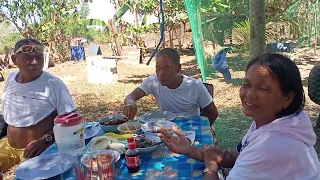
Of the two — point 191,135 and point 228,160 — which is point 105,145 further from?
point 228,160

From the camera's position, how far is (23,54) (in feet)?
8.59

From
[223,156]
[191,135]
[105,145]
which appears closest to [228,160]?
[223,156]

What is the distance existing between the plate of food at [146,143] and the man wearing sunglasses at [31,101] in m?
0.93

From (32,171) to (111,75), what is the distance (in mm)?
7176

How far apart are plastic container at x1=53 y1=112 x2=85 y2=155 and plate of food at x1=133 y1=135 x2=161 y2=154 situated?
0.36m

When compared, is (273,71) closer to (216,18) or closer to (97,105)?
(97,105)

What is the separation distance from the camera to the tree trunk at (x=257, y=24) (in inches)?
119

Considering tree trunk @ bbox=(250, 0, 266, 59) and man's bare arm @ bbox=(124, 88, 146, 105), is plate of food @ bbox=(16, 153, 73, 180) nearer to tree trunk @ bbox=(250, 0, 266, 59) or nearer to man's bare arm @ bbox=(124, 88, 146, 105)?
man's bare arm @ bbox=(124, 88, 146, 105)

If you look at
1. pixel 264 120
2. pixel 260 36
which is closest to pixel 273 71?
pixel 264 120

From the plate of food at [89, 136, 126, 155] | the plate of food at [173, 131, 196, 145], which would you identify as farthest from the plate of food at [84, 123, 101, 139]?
the plate of food at [173, 131, 196, 145]

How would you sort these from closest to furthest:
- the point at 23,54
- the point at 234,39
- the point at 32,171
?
the point at 32,171 → the point at 23,54 → the point at 234,39

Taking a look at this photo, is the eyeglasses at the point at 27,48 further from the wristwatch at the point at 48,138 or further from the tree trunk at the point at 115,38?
the tree trunk at the point at 115,38

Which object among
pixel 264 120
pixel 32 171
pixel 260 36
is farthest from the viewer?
pixel 260 36

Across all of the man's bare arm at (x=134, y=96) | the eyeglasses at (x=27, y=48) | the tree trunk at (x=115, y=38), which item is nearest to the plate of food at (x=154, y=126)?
the man's bare arm at (x=134, y=96)
